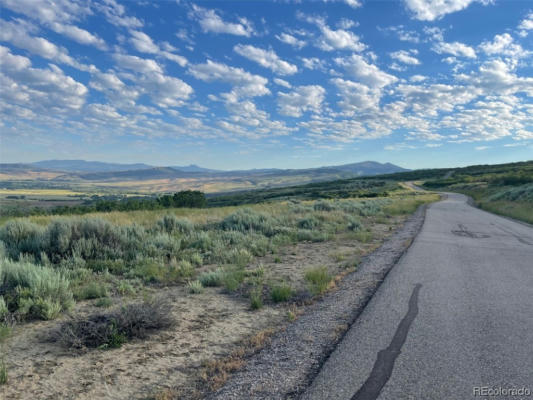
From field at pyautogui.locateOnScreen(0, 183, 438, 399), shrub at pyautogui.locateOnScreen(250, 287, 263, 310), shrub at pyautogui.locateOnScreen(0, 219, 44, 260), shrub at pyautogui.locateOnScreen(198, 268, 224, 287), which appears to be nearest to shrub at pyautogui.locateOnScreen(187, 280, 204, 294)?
field at pyautogui.locateOnScreen(0, 183, 438, 399)

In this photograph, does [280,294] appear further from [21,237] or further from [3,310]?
[21,237]

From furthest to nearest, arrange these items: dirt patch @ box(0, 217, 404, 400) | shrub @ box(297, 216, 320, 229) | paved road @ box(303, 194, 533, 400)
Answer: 1. shrub @ box(297, 216, 320, 229)
2. dirt patch @ box(0, 217, 404, 400)
3. paved road @ box(303, 194, 533, 400)

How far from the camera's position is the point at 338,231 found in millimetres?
15555

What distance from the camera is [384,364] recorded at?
371 centimetres

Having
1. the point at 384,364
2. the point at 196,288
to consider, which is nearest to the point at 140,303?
the point at 196,288

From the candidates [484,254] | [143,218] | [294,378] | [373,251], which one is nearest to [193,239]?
[143,218]

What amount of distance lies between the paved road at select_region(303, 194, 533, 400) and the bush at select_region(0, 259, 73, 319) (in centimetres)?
471

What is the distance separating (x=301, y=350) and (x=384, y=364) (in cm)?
104

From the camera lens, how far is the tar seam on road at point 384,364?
3216mm

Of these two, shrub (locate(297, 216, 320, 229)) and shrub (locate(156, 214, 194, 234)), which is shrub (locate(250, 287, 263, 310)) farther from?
shrub (locate(297, 216, 320, 229))

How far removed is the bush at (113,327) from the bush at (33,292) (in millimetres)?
806

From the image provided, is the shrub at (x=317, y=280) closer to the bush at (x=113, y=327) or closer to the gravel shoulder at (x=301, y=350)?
the gravel shoulder at (x=301, y=350)

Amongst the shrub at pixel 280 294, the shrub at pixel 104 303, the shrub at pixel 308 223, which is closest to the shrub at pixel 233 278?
the shrub at pixel 280 294

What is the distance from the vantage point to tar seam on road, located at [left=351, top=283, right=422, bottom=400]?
3.22 metres
